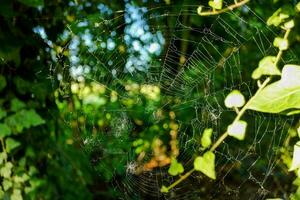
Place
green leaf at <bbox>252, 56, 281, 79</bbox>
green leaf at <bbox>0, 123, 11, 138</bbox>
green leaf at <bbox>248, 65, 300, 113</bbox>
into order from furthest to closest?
green leaf at <bbox>0, 123, 11, 138</bbox>
green leaf at <bbox>252, 56, 281, 79</bbox>
green leaf at <bbox>248, 65, 300, 113</bbox>

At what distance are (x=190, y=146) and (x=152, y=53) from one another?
0.42 metres

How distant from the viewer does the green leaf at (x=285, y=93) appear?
634mm

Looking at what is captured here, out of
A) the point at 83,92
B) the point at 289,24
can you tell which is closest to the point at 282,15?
the point at 289,24

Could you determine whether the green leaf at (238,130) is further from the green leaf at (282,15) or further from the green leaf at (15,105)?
the green leaf at (15,105)

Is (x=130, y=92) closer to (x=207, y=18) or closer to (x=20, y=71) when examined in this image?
(x=20, y=71)

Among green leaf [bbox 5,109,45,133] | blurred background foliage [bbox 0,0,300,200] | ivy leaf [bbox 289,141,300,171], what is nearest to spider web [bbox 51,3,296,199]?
blurred background foliage [bbox 0,0,300,200]

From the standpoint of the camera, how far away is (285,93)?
64 centimetres

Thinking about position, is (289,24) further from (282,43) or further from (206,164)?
(206,164)

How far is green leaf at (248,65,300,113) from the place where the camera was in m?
0.63

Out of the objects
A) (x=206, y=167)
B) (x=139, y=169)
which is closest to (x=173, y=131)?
(x=139, y=169)

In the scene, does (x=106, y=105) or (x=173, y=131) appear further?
(x=173, y=131)

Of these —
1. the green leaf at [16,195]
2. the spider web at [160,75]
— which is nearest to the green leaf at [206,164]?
the spider web at [160,75]

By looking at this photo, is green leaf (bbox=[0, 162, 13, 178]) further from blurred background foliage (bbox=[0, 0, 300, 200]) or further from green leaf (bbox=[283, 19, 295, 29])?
green leaf (bbox=[283, 19, 295, 29])

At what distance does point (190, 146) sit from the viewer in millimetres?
1772
